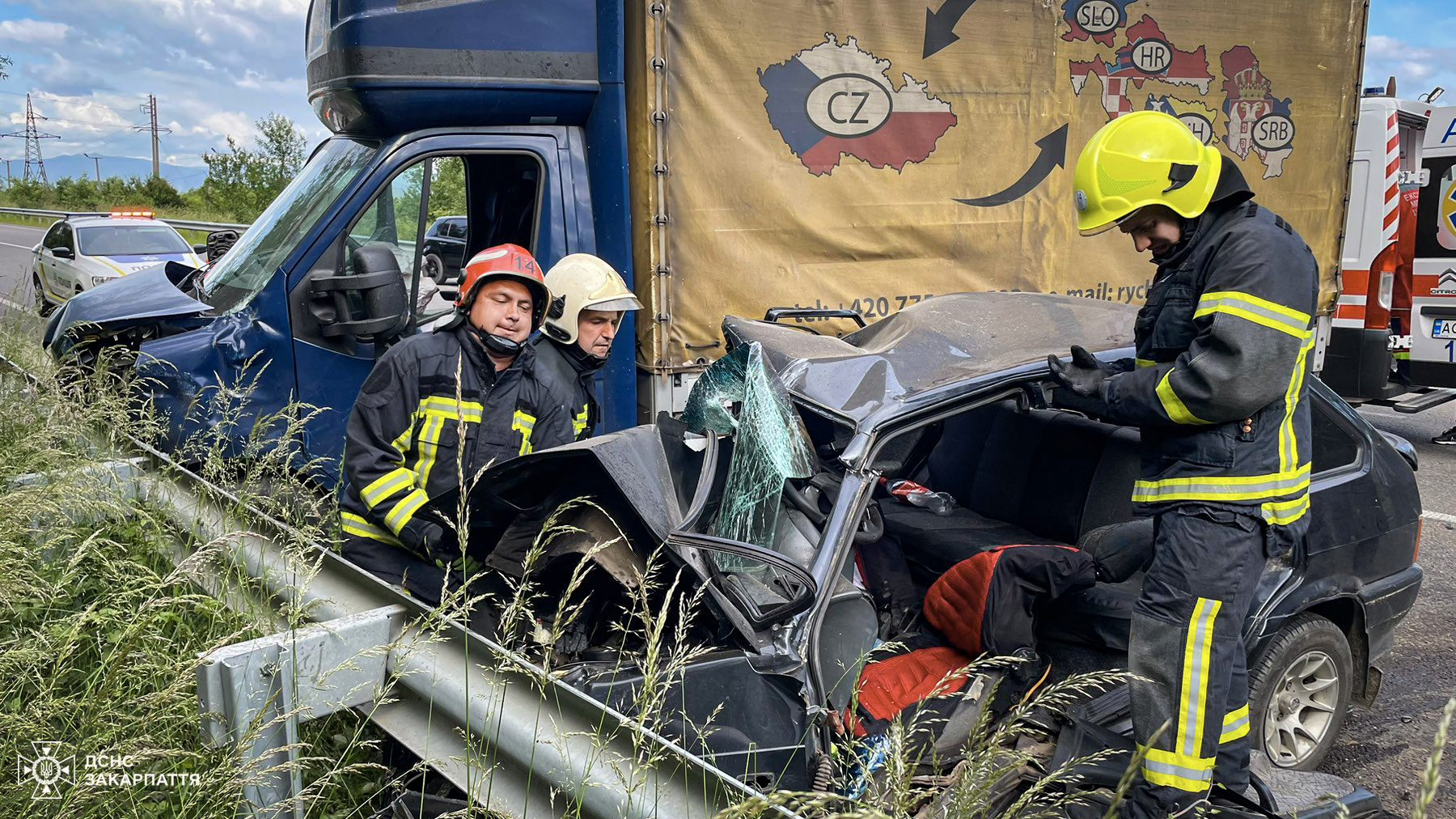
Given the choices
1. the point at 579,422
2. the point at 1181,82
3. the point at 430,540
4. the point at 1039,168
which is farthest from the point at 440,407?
the point at 1181,82

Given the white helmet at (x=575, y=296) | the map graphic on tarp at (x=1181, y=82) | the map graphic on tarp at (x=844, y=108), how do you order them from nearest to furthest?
1. the white helmet at (x=575, y=296)
2. the map graphic on tarp at (x=844, y=108)
3. the map graphic on tarp at (x=1181, y=82)

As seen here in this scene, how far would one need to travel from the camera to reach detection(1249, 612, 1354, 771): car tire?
10.0ft

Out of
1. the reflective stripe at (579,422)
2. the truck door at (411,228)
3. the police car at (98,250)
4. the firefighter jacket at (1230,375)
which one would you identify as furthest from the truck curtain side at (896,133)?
the police car at (98,250)

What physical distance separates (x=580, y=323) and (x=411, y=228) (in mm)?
1309

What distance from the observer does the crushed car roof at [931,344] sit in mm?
2846

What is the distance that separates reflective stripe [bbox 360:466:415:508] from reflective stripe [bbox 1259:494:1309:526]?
7.80 ft

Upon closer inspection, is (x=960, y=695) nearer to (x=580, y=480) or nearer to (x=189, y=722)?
(x=580, y=480)

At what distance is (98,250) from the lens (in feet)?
48.3

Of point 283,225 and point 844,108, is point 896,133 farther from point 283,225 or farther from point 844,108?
point 283,225

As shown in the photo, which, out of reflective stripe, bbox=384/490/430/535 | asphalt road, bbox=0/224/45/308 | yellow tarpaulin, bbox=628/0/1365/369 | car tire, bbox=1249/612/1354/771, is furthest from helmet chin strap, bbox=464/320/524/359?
asphalt road, bbox=0/224/45/308

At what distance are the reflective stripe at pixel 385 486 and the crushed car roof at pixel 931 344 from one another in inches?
44.2

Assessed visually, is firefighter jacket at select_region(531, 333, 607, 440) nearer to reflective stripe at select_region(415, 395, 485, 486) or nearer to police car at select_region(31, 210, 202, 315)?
reflective stripe at select_region(415, 395, 485, 486)

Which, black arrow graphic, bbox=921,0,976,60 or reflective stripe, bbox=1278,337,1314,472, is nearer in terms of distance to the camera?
reflective stripe, bbox=1278,337,1314,472

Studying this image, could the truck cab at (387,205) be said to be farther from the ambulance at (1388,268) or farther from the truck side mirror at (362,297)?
the ambulance at (1388,268)
